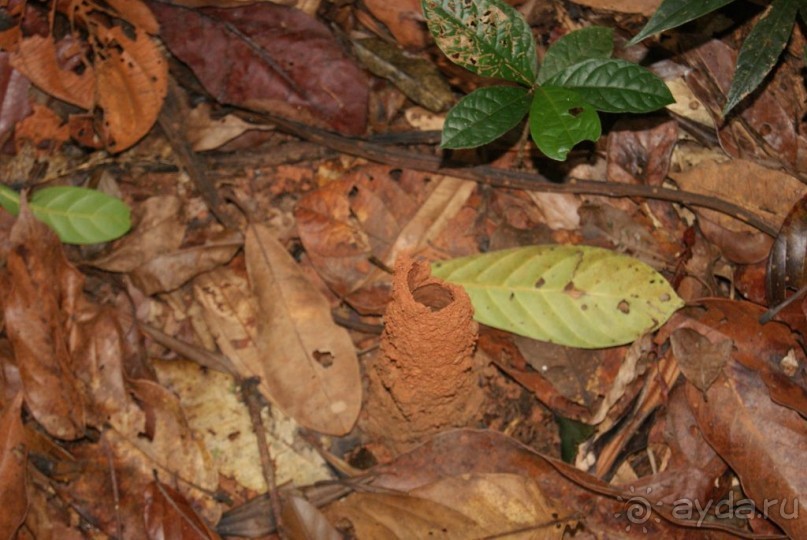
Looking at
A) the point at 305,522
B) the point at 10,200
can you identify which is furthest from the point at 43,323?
the point at 305,522

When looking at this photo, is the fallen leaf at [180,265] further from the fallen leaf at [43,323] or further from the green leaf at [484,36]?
the green leaf at [484,36]

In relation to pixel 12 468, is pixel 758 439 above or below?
above

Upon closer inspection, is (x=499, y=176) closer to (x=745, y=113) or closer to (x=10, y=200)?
(x=745, y=113)

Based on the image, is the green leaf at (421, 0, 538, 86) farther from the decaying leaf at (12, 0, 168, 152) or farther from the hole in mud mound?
the decaying leaf at (12, 0, 168, 152)

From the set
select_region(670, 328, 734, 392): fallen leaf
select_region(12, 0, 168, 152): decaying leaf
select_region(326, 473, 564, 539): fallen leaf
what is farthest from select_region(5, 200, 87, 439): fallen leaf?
select_region(670, 328, 734, 392): fallen leaf

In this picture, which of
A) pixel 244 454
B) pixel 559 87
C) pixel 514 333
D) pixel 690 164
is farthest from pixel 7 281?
pixel 690 164

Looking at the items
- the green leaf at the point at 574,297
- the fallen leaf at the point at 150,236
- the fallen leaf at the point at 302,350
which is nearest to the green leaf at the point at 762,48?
the green leaf at the point at 574,297
